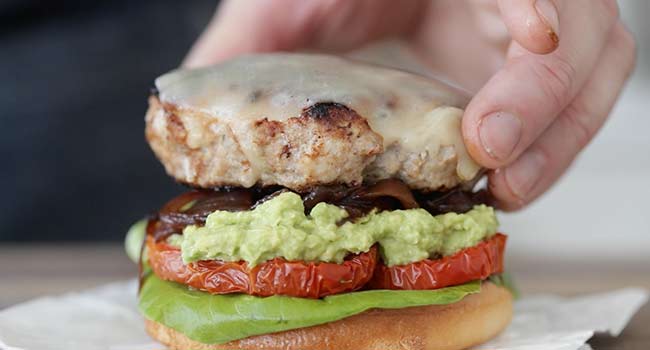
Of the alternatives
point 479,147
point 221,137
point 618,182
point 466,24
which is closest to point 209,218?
point 221,137

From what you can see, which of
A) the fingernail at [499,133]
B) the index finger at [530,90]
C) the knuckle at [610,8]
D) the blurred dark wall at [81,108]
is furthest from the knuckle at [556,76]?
the blurred dark wall at [81,108]

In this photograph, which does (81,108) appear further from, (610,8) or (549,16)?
(549,16)

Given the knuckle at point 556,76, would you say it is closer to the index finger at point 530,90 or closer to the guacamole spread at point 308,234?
the index finger at point 530,90

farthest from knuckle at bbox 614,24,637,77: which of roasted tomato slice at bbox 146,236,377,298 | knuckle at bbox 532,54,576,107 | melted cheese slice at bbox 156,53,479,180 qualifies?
roasted tomato slice at bbox 146,236,377,298

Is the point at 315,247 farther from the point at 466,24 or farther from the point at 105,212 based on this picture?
the point at 105,212

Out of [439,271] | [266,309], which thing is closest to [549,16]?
[439,271]

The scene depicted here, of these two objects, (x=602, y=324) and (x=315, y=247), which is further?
(x=602, y=324)

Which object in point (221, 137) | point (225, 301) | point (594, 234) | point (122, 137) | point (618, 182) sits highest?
point (221, 137)
